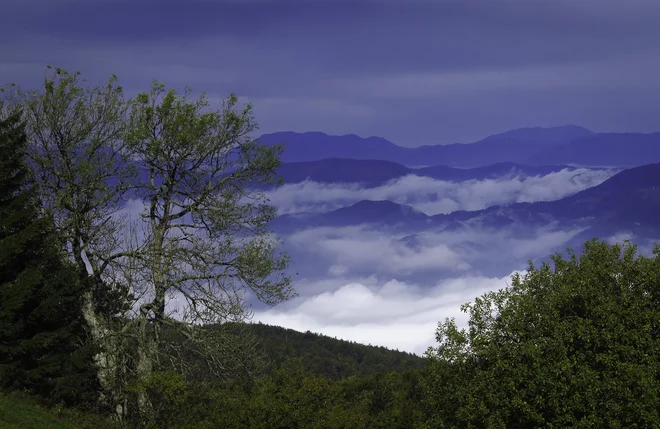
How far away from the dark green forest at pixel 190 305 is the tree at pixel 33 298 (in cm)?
8

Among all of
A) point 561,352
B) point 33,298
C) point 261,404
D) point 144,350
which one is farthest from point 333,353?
point 561,352

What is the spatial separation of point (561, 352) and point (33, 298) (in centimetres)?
2217

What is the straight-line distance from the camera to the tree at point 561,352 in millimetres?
24312

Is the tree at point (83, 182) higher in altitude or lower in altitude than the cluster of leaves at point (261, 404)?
higher

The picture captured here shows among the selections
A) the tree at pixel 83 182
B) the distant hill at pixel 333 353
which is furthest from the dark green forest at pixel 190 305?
the distant hill at pixel 333 353

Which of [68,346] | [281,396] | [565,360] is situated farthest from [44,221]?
[565,360]

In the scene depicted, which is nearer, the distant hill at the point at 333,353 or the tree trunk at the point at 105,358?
the tree trunk at the point at 105,358

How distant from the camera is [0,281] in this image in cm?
3241

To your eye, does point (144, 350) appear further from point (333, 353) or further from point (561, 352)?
point (333, 353)

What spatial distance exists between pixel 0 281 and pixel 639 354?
2633 cm

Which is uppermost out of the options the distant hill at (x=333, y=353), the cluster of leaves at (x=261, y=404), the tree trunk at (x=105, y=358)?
the distant hill at (x=333, y=353)

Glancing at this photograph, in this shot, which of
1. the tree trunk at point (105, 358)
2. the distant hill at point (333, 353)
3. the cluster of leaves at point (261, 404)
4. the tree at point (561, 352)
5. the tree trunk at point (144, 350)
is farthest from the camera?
the distant hill at point (333, 353)

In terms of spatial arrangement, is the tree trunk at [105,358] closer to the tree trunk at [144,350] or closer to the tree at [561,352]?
the tree trunk at [144,350]

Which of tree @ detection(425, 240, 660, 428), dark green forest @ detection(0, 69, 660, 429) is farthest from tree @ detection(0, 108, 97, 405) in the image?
tree @ detection(425, 240, 660, 428)
